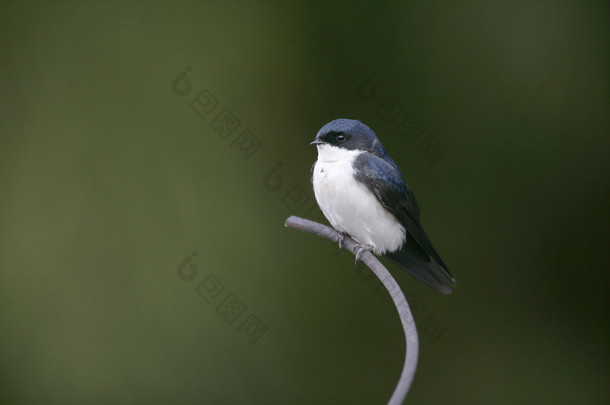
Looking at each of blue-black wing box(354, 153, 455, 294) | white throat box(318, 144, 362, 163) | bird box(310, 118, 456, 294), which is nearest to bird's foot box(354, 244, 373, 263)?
bird box(310, 118, 456, 294)

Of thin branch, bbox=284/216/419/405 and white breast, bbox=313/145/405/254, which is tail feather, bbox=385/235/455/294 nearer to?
white breast, bbox=313/145/405/254

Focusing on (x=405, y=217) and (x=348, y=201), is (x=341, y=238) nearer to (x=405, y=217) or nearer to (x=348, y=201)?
(x=348, y=201)

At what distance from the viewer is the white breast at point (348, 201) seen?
177 cm

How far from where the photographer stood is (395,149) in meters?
2.77

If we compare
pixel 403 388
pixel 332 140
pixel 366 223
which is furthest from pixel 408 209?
pixel 403 388

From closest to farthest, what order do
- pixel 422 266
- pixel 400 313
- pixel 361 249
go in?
pixel 400 313, pixel 361 249, pixel 422 266

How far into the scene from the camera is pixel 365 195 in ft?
5.90

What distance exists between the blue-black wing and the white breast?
0.08 ft

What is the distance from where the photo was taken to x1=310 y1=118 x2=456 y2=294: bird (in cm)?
177

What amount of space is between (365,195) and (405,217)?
0.15 meters

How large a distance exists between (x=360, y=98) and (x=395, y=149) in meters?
0.27

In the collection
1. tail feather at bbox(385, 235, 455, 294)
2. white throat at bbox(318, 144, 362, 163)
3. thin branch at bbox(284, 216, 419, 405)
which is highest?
white throat at bbox(318, 144, 362, 163)

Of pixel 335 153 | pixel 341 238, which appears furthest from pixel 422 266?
pixel 335 153

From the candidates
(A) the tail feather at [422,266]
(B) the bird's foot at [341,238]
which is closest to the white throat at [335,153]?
(B) the bird's foot at [341,238]
